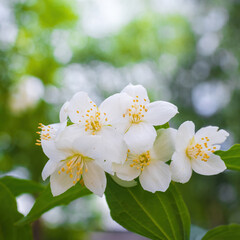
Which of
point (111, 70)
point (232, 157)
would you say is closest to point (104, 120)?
point (232, 157)

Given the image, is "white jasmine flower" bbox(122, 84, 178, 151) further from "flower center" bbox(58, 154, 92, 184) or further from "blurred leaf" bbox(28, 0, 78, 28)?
"blurred leaf" bbox(28, 0, 78, 28)

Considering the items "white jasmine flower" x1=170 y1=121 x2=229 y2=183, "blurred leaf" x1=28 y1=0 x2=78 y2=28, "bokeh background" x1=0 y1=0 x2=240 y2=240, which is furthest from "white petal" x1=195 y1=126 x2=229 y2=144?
"blurred leaf" x1=28 y1=0 x2=78 y2=28

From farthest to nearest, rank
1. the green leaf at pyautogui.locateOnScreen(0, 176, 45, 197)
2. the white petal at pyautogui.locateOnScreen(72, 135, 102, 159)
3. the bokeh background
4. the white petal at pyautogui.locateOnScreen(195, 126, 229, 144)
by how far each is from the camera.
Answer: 1. the bokeh background
2. the green leaf at pyautogui.locateOnScreen(0, 176, 45, 197)
3. the white petal at pyautogui.locateOnScreen(195, 126, 229, 144)
4. the white petal at pyautogui.locateOnScreen(72, 135, 102, 159)

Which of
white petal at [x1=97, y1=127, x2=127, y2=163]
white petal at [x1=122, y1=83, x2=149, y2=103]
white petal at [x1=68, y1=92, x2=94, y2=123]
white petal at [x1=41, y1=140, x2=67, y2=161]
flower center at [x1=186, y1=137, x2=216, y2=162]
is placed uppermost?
white petal at [x1=122, y1=83, x2=149, y2=103]

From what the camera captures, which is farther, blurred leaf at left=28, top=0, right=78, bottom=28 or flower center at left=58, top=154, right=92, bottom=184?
blurred leaf at left=28, top=0, right=78, bottom=28

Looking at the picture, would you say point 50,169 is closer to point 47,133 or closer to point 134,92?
point 47,133

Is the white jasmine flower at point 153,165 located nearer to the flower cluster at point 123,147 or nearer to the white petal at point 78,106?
the flower cluster at point 123,147

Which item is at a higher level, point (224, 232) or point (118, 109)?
point (118, 109)
